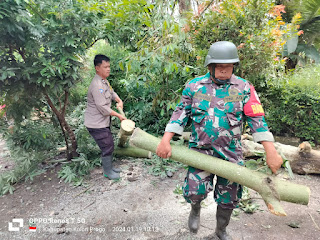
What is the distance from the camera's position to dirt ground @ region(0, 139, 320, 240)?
2.39m

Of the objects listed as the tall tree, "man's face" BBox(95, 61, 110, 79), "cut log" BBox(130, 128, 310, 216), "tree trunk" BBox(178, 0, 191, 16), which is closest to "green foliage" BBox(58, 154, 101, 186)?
the tall tree

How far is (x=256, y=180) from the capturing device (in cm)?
182

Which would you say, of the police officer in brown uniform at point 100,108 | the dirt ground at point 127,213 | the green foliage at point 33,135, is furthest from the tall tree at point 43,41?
the dirt ground at point 127,213

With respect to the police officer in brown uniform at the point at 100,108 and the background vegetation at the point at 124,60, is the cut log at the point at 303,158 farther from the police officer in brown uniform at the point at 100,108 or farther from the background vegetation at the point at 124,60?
the police officer in brown uniform at the point at 100,108

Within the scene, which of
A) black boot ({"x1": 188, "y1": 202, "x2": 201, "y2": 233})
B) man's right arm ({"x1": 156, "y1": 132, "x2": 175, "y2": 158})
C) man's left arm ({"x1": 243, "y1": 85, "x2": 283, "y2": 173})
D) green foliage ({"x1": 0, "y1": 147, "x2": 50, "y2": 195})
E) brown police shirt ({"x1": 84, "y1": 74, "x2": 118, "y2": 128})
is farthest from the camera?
green foliage ({"x1": 0, "y1": 147, "x2": 50, "y2": 195})

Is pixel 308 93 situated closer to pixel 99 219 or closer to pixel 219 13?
pixel 219 13

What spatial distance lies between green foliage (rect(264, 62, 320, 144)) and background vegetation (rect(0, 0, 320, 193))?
2cm

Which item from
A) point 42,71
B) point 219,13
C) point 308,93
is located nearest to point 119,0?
point 42,71

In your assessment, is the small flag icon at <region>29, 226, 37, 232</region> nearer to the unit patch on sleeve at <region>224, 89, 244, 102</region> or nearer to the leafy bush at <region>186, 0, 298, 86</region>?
the unit patch on sleeve at <region>224, 89, 244, 102</region>

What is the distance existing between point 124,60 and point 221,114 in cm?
232

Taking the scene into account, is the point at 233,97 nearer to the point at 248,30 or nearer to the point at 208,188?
the point at 208,188

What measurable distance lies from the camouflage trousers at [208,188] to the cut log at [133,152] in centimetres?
202

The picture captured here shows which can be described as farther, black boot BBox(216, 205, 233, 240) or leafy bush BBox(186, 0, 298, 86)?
leafy bush BBox(186, 0, 298, 86)

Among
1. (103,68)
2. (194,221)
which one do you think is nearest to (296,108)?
(194,221)
